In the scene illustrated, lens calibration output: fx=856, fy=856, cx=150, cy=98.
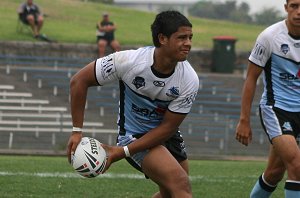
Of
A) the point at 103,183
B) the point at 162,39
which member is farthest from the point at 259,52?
the point at 103,183

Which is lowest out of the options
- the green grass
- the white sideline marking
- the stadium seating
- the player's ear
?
the green grass

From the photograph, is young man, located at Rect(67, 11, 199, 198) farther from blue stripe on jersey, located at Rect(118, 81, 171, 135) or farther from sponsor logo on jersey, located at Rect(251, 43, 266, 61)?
sponsor logo on jersey, located at Rect(251, 43, 266, 61)

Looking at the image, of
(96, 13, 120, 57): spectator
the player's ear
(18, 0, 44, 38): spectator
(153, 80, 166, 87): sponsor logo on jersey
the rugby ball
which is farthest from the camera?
(18, 0, 44, 38): spectator

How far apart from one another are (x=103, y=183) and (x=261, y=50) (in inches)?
154

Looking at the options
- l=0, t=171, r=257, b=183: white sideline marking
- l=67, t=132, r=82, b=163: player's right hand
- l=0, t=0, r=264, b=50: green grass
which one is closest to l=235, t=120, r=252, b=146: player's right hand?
l=67, t=132, r=82, b=163: player's right hand

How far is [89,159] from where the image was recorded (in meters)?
6.80

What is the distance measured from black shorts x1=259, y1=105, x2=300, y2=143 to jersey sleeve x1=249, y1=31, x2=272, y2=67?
452 millimetres

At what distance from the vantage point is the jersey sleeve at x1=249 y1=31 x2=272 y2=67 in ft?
26.2

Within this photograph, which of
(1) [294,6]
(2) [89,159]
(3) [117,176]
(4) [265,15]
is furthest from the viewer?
Answer: (4) [265,15]

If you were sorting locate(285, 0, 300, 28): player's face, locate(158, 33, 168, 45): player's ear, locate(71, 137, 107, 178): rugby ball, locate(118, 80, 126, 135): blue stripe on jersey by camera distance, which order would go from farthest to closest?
1. locate(285, 0, 300, 28): player's face
2. locate(118, 80, 126, 135): blue stripe on jersey
3. locate(158, 33, 168, 45): player's ear
4. locate(71, 137, 107, 178): rugby ball

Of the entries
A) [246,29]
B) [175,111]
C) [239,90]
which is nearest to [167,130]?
[175,111]

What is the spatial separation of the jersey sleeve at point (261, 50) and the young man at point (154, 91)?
1.06 m

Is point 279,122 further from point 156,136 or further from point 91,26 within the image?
point 91,26

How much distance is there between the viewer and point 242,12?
242 ft
